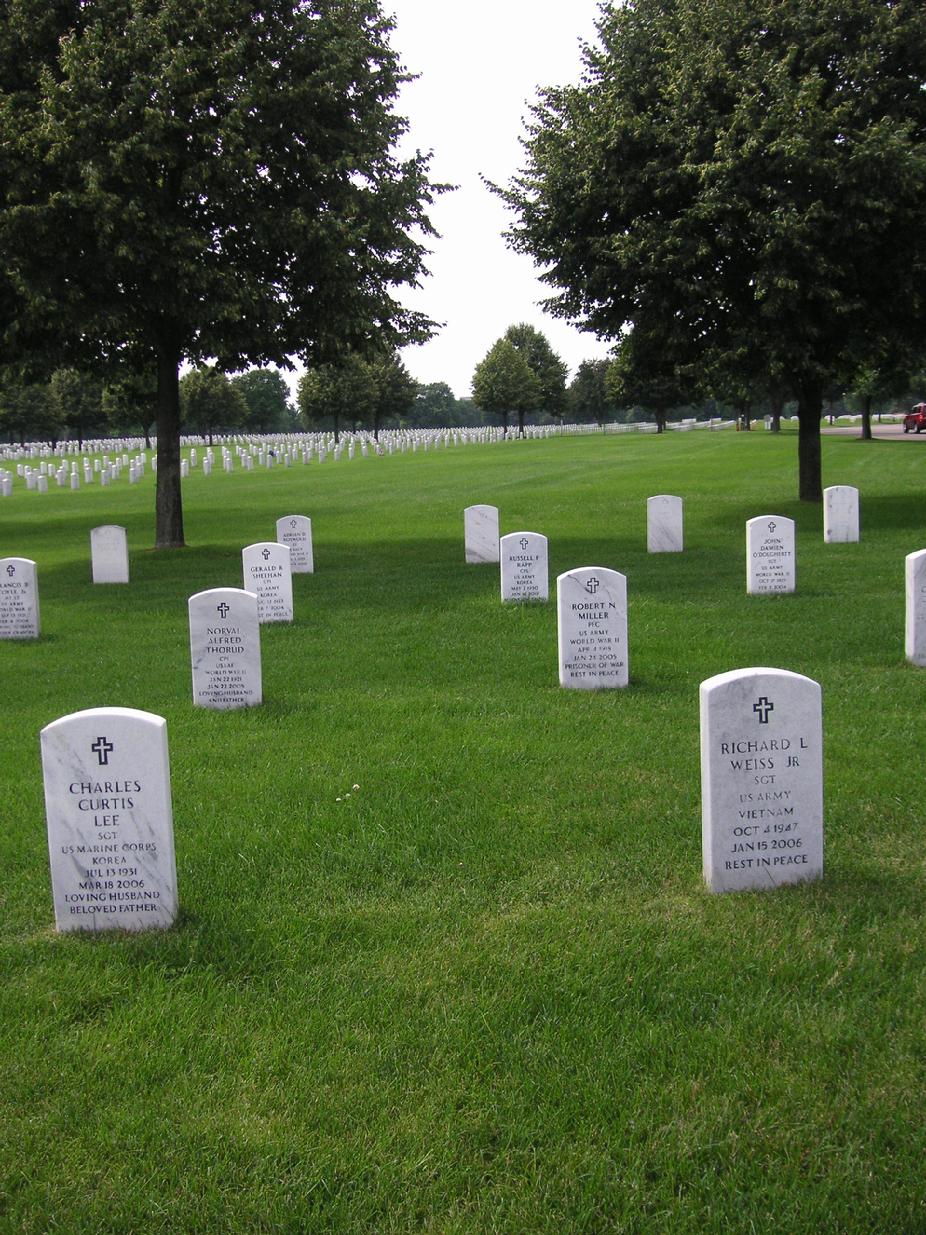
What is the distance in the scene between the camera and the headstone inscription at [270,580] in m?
13.4

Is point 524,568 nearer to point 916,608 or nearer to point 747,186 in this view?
point 916,608

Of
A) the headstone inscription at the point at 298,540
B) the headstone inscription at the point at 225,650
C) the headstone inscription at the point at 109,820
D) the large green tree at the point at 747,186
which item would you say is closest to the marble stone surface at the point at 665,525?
the large green tree at the point at 747,186

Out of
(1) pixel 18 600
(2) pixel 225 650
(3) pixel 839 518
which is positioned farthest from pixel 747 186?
(2) pixel 225 650

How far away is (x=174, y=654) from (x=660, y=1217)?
9.52 m

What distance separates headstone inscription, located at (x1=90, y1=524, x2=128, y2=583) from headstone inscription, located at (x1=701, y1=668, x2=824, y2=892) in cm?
1358

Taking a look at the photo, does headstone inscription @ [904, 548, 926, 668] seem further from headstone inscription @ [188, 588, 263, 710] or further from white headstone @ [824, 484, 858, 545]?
white headstone @ [824, 484, 858, 545]

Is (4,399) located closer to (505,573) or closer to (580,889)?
(505,573)

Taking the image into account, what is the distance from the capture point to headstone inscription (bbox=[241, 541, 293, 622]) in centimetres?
1336

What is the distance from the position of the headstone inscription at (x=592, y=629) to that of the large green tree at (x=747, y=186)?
11687 millimetres

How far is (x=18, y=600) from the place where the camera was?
13.4 meters

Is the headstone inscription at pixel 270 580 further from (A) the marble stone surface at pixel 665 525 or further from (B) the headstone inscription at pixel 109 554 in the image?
(A) the marble stone surface at pixel 665 525

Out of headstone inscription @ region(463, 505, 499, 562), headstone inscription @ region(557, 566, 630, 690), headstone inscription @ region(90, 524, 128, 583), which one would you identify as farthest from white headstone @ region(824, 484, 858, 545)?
headstone inscription @ region(90, 524, 128, 583)

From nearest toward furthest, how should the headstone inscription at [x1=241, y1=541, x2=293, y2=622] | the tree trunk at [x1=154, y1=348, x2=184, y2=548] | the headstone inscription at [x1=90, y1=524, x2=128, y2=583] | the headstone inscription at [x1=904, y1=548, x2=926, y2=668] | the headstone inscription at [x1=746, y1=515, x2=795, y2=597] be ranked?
the headstone inscription at [x1=904, y1=548, x2=926, y2=668]
the headstone inscription at [x1=241, y1=541, x2=293, y2=622]
the headstone inscription at [x1=746, y1=515, x2=795, y2=597]
the headstone inscription at [x1=90, y1=524, x2=128, y2=583]
the tree trunk at [x1=154, y1=348, x2=184, y2=548]

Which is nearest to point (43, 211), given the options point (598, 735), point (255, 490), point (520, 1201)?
point (598, 735)
